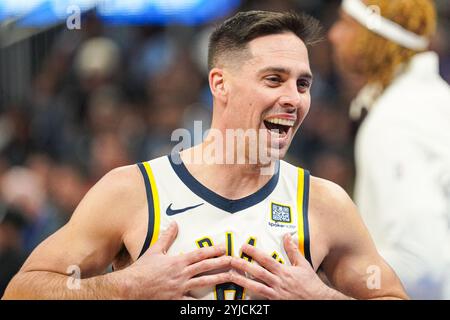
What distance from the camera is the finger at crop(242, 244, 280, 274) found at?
3311 millimetres

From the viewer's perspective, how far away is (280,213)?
3537 millimetres

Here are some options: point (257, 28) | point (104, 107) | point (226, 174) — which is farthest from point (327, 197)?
point (104, 107)

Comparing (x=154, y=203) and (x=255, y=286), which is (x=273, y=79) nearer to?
(x=154, y=203)

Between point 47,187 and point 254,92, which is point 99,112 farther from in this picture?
point 254,92

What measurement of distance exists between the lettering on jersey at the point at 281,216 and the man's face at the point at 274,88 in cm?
23

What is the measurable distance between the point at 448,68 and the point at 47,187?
4.46 m

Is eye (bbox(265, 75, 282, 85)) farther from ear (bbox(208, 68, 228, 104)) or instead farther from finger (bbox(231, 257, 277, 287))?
finger (bbox(231, 257, 277, 287))

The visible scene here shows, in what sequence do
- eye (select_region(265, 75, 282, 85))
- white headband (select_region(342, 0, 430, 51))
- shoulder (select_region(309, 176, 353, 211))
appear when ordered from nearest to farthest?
eye (select_region(265, 75, 282, 85)), shoulder (select_region(309, 176, 353, 211)), white headband (select_region(342, 0, 430, 51))

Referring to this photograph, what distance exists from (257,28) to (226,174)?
628 millimetres

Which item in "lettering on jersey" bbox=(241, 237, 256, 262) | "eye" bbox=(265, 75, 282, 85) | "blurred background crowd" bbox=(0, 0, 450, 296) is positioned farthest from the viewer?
"blurred background crowd" bbox=(0, 0, 450, 296)

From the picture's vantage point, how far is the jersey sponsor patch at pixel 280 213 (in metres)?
3.52

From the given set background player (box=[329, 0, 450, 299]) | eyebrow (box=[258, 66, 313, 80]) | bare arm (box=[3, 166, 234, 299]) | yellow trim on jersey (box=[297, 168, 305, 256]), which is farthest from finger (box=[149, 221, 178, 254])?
background player (box=[329, 0, 450, 299])

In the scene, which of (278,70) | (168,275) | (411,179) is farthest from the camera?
(411,179)

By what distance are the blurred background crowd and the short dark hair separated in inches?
135
